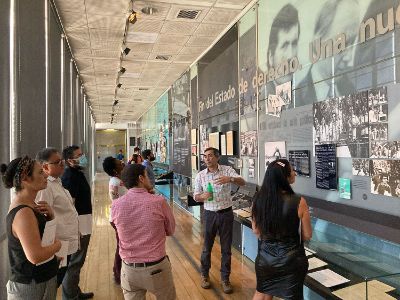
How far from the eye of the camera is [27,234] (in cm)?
171

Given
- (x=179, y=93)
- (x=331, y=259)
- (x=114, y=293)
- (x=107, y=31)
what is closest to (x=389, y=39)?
(x=331, y=259)

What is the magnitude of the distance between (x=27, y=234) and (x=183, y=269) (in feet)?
9.96

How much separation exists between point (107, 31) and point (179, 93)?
12.8ft

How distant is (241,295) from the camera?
3645mm

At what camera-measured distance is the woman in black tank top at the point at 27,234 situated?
1.72 m

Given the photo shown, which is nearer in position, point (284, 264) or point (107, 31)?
point (284, 264)

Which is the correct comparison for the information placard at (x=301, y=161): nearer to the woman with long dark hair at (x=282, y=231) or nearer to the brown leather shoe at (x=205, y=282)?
the woman with long dark hair at (x=282, y=231)

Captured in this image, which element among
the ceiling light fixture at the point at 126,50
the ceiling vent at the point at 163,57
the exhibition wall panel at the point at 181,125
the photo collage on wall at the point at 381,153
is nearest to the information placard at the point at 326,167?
the photo collage on wall at the point at 381,153

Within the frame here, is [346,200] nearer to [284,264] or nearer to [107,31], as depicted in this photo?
[284,264]

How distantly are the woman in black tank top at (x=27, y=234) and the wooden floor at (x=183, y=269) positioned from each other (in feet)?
6.47

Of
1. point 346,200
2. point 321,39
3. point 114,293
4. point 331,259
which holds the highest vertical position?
point 321,39

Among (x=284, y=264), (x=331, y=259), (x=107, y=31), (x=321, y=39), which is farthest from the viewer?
(x=107, y=31)

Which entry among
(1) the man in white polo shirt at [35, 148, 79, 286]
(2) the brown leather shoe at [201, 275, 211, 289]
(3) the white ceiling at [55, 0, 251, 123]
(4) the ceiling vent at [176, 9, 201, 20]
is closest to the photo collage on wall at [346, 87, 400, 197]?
(2) the brown leather shoe at [201, 275, 211, 289]

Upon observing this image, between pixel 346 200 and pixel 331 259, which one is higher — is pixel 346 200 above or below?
above
